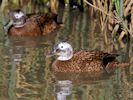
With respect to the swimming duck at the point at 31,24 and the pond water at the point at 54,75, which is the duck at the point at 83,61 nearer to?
the pond water at the point at 54,75

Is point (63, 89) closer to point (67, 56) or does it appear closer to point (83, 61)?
point (83, 61)

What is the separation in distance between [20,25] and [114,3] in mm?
2135

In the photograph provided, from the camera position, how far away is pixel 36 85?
24.1ft

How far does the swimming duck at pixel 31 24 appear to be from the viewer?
1069 centimetres

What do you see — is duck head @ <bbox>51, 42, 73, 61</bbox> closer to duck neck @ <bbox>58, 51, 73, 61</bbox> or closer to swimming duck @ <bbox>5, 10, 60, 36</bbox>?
duck neck @ <bbox>58, 51, 73, 61</bbox>

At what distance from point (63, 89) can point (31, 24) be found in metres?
3.87

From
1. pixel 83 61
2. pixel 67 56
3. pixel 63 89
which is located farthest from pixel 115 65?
pixel 63 89

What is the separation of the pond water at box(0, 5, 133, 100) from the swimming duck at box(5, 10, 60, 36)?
189 mm

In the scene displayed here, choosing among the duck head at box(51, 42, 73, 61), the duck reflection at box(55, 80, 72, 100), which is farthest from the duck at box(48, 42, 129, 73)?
the duck reflection at box(55, 80, 72, 100)

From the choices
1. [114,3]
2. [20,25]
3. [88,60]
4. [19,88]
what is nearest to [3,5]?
[20,25]

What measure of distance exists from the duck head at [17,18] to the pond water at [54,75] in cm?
45

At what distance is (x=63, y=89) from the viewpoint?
23.8 feet

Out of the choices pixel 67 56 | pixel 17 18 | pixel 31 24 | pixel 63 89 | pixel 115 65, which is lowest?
pixel 63 89

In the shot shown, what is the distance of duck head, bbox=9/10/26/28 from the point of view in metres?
11.0
